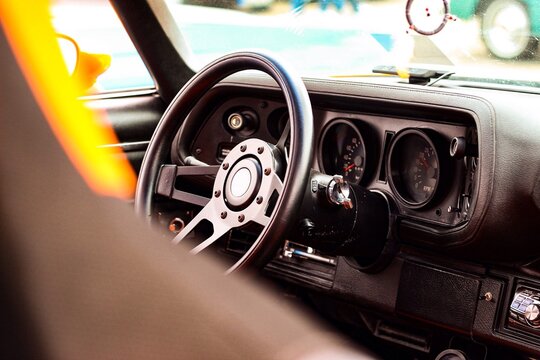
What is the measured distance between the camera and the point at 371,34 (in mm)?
2701

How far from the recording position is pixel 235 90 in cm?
261

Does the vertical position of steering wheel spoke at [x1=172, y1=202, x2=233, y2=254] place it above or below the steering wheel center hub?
below

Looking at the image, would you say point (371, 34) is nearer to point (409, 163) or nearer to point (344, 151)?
point (344, 151)

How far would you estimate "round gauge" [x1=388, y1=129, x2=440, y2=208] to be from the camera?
222cm

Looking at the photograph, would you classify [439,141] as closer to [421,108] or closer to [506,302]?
[421,108]

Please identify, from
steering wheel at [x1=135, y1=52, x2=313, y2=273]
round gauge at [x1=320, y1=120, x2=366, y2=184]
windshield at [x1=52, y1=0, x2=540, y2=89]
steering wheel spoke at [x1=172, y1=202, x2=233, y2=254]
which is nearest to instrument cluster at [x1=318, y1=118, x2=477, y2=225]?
round gauge at [x1=320, y1=120, x2=366, y2=184]

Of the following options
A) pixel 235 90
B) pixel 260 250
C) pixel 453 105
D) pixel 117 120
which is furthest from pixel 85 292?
pixel 117 120

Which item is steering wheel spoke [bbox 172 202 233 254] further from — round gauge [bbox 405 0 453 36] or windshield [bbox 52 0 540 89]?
round gauge [bbox 405 0 453 36]

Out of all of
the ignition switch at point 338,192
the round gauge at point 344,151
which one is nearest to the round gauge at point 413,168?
the round gauge at point 344,151

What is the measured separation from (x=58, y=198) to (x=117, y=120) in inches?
91.0

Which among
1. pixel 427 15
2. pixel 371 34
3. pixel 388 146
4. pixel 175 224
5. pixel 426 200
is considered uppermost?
pixel 427 15

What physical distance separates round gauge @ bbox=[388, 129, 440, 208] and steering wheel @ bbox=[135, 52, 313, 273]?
18.7 inches

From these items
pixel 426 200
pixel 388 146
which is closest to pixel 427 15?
pixel 388 146

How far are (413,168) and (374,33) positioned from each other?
604 mm
